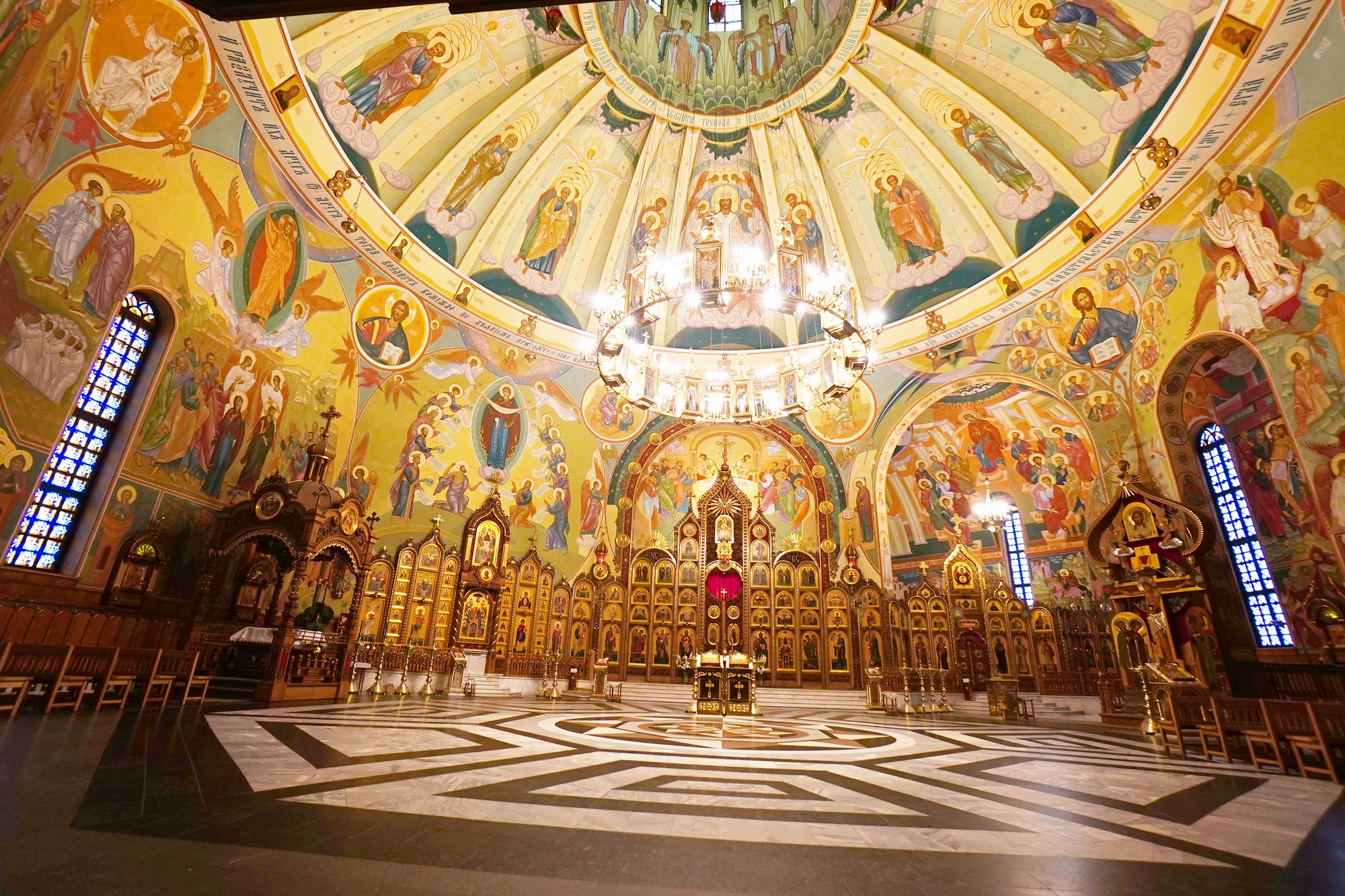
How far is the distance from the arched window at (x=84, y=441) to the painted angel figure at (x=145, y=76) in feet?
10.8

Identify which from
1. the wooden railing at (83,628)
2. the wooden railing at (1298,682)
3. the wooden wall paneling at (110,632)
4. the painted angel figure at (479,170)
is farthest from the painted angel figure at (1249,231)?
the wooden wall paneling at (110,632)

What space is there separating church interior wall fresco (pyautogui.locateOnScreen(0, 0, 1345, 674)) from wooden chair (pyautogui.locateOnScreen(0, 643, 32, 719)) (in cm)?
265

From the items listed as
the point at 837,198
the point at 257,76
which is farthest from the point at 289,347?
the point at 837,198

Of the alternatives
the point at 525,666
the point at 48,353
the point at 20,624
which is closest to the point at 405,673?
the point at 525,666

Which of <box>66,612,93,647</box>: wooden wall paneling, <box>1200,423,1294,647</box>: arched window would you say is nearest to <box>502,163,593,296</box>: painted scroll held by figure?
<box>66,612,93,647</box>: wooden wall paneling

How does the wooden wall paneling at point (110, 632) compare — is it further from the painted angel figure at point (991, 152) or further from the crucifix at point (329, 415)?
the painted angel figure at point (991, 152)

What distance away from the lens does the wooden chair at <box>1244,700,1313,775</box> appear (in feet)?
21.9

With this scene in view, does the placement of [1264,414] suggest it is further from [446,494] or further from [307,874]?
[446,494]

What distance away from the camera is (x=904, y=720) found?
1188cm

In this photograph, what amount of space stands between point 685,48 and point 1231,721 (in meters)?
19.2

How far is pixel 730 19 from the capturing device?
16.5 metres

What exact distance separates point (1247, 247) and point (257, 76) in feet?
60.0

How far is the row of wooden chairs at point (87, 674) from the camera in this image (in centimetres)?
687

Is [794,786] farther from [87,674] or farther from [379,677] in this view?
[379,677]
